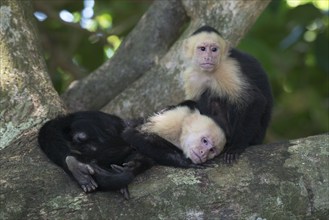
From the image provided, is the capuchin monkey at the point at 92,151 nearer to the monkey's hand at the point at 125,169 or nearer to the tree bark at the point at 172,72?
the monkey's hand at the point at 125,169

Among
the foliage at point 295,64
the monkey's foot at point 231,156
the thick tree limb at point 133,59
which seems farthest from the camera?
the foliage at point 295,64

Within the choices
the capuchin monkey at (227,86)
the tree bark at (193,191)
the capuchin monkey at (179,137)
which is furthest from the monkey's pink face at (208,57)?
the tree bark at (193,191)

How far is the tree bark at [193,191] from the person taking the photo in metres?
2.64

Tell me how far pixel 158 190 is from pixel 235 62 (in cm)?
140

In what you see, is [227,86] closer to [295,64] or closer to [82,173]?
[82,173]

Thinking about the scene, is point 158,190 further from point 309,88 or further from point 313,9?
point 309,88

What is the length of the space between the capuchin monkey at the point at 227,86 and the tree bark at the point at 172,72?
150 millimetres

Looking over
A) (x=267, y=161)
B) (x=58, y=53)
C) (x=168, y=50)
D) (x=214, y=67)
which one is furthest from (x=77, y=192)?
(x=58, y=53)

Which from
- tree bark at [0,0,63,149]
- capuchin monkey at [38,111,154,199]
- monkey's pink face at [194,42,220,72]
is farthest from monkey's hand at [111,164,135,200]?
monkey's pink face at [194,42,220,72]

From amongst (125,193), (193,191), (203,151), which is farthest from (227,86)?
(125,193)

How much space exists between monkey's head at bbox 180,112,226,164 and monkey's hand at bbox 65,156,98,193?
25.2 inches

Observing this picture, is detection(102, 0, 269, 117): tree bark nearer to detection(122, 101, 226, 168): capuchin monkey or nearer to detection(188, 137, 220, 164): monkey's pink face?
detection(122, 101, 226, 168): capuchin monkey

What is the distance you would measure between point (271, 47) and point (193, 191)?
307cm

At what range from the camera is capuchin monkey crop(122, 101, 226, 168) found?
10.9 feet
